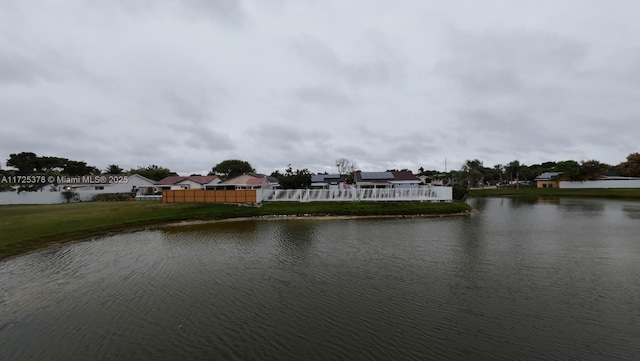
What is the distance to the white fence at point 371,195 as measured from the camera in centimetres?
4478

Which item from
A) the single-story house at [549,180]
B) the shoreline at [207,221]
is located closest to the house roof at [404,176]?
the shoreline at [207,221]

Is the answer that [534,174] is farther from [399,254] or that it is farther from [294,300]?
[294,300]

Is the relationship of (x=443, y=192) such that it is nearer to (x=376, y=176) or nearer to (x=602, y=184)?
(x=376, y=176)

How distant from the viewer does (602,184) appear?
8375cm

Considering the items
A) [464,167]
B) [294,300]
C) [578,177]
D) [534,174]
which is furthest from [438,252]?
[534,174]

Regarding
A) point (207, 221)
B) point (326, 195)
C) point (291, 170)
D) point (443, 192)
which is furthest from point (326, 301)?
point (291, 170)

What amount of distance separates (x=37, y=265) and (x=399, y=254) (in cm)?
2094

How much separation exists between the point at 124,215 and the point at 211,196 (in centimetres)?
1203

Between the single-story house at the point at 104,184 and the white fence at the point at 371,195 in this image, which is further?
the single-story house at the point at 104,184

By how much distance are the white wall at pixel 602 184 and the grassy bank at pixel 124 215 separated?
71486 mm

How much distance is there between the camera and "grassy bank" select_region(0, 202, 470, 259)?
72.7ft

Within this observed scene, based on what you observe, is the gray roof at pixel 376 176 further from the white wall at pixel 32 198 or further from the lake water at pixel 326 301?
the white wall at pixel 32 198

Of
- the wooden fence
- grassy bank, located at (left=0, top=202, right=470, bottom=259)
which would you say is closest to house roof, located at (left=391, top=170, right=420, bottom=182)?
grassy bank, located at (left=0, top=202, right=470, bottom=259)

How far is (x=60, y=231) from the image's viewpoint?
23906 millimetres
